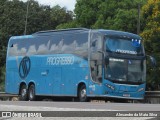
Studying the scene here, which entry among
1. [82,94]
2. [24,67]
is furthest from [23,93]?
[82,94]

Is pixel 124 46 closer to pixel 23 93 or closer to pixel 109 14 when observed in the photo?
pixel 23 93

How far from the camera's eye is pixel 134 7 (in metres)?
49.2

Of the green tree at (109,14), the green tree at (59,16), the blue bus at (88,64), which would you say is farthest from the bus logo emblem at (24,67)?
the green tree at (59,16)

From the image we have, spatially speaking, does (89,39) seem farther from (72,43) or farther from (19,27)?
(19,27)

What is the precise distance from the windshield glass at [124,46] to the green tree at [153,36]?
8.52 meters

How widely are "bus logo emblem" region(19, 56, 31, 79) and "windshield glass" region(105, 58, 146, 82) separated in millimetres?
6927

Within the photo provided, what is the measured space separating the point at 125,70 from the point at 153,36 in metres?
11.0

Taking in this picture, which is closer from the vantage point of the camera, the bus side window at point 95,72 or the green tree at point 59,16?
the bus side window at point 95,72

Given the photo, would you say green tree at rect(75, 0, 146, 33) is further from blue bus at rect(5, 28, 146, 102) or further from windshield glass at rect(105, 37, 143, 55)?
windshield glass at rect(105, 37, 143, 55)

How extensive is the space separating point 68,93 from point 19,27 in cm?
3663

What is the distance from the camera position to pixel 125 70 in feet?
88.5

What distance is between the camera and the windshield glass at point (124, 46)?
26.5 metres

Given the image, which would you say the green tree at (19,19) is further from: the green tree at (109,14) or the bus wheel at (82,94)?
the bus wheel at (82,94)

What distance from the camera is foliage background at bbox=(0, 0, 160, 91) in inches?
1490
